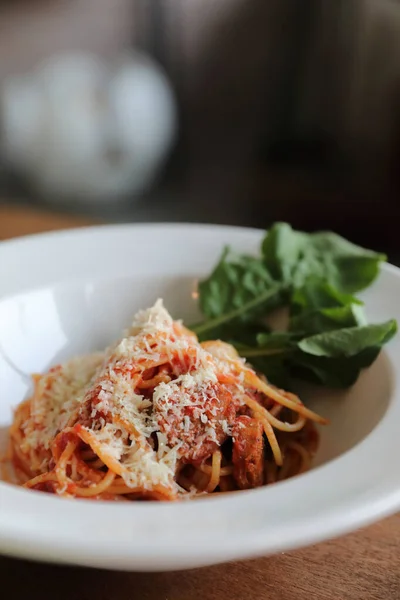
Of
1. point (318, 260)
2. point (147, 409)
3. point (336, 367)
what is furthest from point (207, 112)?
point (147, 409)

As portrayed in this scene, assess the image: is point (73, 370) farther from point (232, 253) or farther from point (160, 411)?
point (232, 253)

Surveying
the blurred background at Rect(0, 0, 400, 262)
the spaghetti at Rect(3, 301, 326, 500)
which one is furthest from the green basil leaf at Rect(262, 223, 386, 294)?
the blurred background at Rect(0, 0, 400, 262)

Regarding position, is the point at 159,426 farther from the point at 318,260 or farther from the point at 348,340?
the point at 318,260

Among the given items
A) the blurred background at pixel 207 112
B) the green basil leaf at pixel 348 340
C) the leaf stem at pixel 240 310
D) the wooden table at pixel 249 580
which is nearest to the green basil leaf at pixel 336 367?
the green basil leaf at pixel 348 340

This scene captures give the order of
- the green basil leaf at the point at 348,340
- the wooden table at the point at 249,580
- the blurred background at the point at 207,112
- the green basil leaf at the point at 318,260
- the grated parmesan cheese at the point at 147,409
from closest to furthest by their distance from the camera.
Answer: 1. the wooden table at the point at 249,580
2. the grated parmesan cheese at the point at 147,409
3. the green basil leaf at the point at 348,340
4. the green basil leaf at the point at 318,260
5. the blurred background at the point at 207,112

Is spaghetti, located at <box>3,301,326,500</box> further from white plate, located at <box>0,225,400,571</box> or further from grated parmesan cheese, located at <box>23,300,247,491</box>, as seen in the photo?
white plate, located at <box>0,225,400,571</box>

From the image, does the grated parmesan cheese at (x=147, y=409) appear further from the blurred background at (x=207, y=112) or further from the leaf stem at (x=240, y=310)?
the blurred background at (x=207, y=112)
